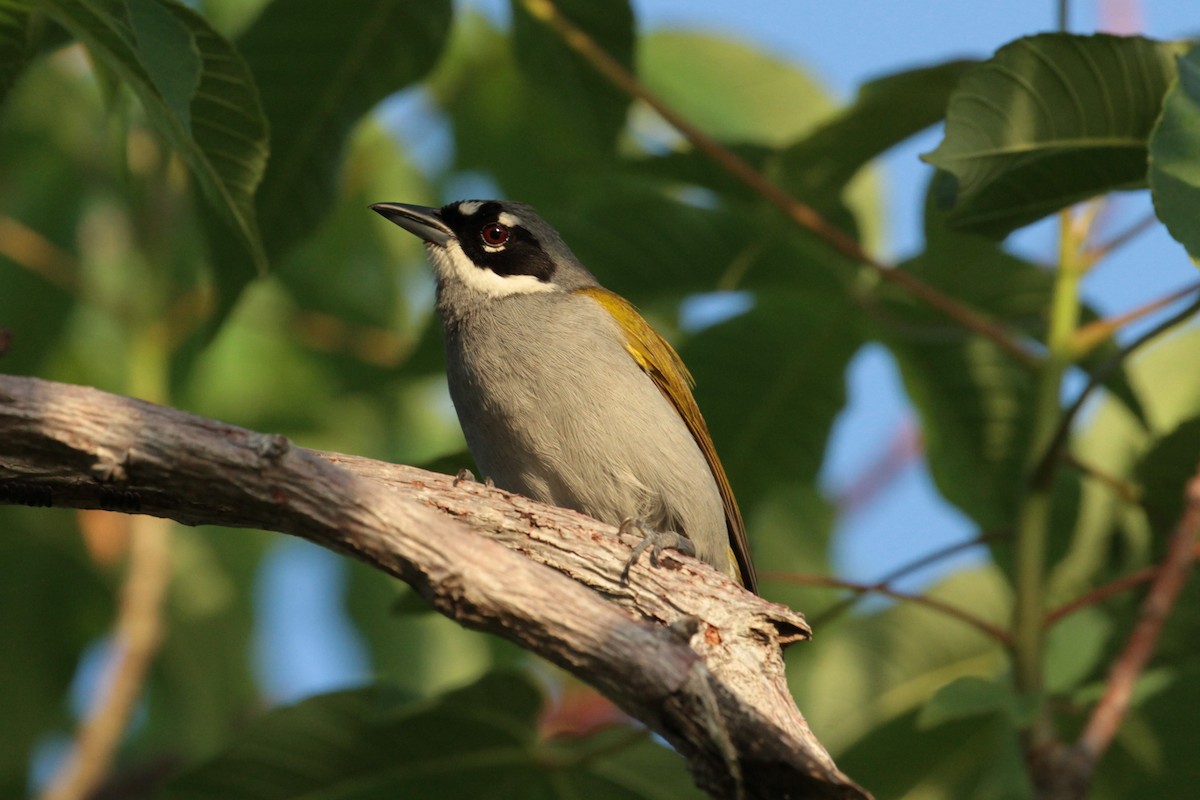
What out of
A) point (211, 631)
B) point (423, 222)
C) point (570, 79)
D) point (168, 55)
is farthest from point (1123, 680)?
point (211, 631)

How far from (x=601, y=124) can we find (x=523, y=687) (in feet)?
7.97

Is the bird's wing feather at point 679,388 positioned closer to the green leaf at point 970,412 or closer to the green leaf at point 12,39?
the green leaf at point 970,412

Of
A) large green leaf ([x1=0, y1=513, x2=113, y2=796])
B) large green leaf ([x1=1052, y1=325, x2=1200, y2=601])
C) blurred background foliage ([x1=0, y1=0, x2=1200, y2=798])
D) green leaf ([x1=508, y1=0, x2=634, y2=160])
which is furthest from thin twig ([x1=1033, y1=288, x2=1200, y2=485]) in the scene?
large green leaf ([x1=0, y1=513, x2=113, y2=796])

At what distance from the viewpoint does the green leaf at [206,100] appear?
3504 mm

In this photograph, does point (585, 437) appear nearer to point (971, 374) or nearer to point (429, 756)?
point (429, 756)

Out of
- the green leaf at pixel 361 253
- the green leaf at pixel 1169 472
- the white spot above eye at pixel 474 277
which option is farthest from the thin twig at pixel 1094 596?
the green leaf at pixel 361 253

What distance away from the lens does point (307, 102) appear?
5176mm

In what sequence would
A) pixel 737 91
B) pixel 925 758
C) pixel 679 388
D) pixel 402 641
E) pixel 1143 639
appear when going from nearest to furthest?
pixel 1143 639
pixel 925 758
pixel 679 388
pixel 402 641
pixel 737 91

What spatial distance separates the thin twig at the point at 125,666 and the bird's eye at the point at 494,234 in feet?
6.71

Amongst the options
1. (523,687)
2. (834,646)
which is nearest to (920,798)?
(834,646)

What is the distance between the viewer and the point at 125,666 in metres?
5.37

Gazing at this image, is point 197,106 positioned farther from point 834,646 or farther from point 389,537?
point 834,646

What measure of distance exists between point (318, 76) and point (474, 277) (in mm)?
1519

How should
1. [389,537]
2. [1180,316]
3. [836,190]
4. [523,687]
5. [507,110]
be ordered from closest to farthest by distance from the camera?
[389,537] → [1180,316] → [523,687] → [836,190] → [507,110]
